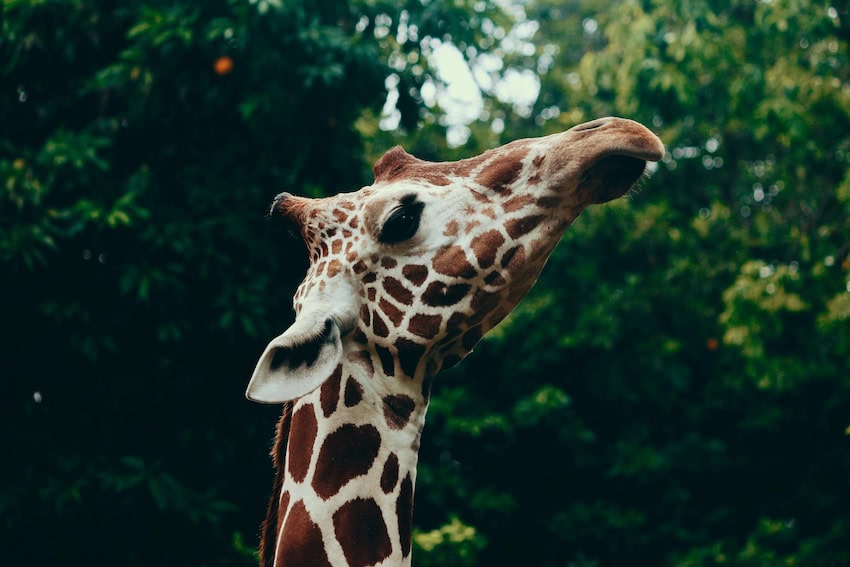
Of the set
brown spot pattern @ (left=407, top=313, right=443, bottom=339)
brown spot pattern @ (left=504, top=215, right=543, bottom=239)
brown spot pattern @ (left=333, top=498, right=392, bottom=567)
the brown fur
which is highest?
brown spot pattern @ (left=504, top=215, right=543, bottom=239)

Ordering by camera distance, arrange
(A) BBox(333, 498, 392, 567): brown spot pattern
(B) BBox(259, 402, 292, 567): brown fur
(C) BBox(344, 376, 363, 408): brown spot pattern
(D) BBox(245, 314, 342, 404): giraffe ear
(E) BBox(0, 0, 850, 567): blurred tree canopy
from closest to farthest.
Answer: (D) BBox(245, 314, 342, 404): giraffe ear → (A) BBox(333, 498, 392, 567): brown spot pattern → (C) BBox(344, 376, 363, 408): brown spot pattern → (B) BBox(259, 402, 292, 567): brown fur → (E) BBox(0, 0, 850, 567): blurred tree canopy

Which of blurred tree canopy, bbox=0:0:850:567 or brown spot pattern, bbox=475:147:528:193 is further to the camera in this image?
blurred tree canopy, bbox=0:0:850:567

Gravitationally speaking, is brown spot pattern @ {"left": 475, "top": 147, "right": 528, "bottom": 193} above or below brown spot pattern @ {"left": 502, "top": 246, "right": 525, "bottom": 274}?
above

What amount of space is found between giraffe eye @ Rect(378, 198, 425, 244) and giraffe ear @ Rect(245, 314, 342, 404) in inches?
12.2

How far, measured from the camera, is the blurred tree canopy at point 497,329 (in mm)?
5934

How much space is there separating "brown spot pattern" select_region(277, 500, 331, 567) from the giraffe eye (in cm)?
63

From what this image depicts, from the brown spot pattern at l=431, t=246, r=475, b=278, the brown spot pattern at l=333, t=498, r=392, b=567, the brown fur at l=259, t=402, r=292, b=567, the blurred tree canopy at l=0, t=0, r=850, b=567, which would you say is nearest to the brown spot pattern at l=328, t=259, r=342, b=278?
the brown spot pattern at l=431, t=246, r=475, b=278

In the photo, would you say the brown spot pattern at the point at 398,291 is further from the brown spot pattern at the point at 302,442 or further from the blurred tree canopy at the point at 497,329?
the blurred tree canopy at the point at 497,329

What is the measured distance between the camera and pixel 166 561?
20.1ft

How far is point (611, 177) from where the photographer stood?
84.7 inches

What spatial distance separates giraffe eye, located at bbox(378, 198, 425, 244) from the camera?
219 centimetres

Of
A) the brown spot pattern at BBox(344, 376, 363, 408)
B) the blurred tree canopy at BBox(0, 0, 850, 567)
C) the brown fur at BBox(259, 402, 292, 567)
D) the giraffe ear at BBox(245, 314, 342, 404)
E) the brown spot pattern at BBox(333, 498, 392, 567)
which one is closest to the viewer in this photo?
the giraffe ear at BBox(245, 314, 342, 404)

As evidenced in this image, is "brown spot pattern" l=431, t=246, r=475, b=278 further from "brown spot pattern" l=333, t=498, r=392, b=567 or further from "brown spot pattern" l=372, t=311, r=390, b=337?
"brown spot pattern" l=333, t=498, r=392, b=567

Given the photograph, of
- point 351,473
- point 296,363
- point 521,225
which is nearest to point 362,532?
point 351,473
